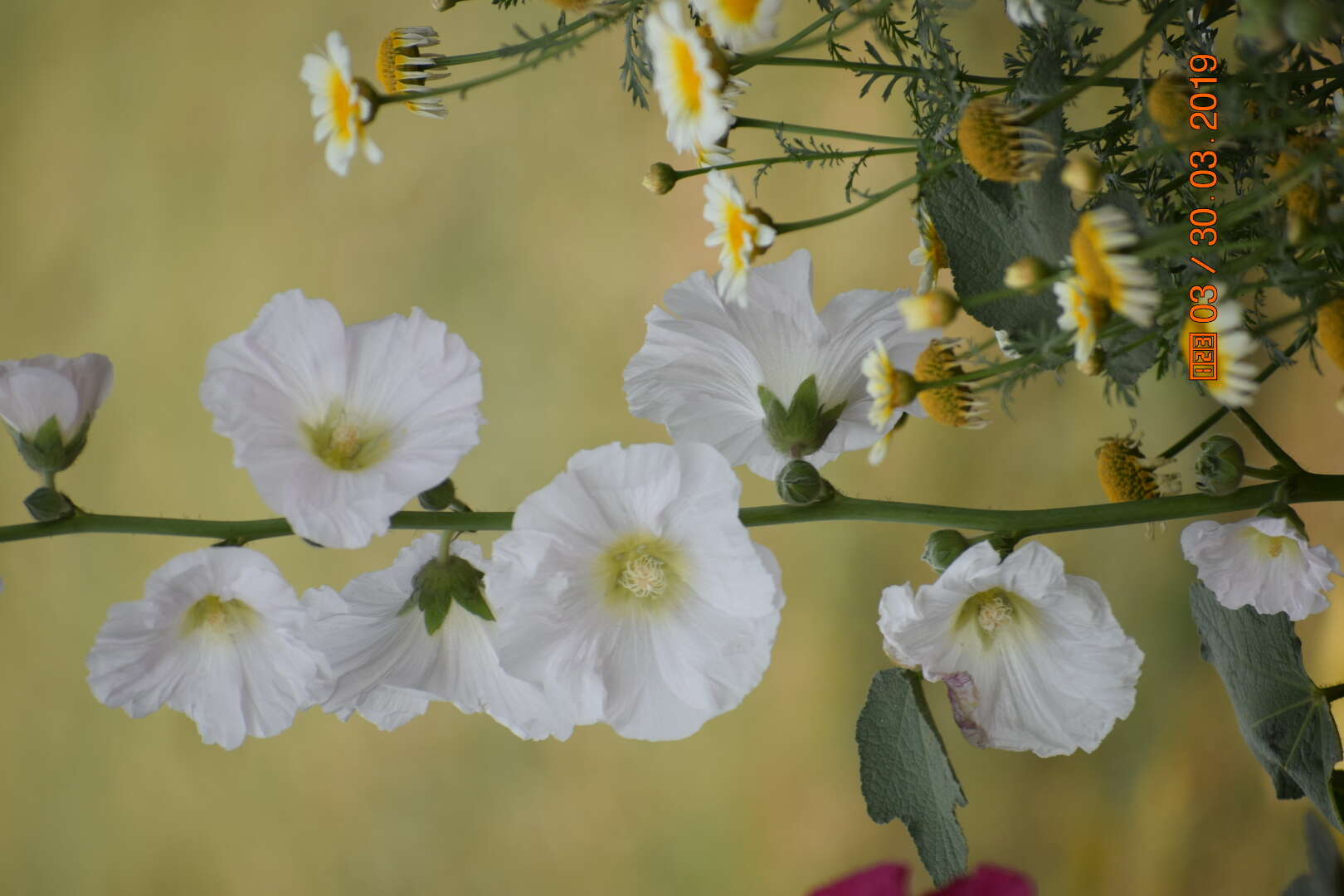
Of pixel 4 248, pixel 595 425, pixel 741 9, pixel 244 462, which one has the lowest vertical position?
pixel 244 462

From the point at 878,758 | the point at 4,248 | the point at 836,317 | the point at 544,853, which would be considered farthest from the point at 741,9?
the point at 4,248

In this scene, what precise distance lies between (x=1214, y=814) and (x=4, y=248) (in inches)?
51.6

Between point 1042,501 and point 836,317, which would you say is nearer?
point 836,317

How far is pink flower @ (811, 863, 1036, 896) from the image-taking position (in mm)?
245

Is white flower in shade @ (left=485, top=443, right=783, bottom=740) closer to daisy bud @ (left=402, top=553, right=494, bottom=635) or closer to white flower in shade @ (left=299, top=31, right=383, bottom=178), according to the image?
daisy bud @ (left=402, top=553, right=494, bottom=635)

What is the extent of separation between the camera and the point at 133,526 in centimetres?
39

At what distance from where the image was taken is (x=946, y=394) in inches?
15.0

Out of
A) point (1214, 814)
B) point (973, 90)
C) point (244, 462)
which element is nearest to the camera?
point (244, 462)

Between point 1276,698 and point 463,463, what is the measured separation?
83 cm

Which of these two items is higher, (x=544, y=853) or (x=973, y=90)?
(x=973, y=90)

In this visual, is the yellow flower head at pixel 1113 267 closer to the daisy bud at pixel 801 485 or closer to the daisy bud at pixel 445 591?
the daisy bud at pixel 801 485

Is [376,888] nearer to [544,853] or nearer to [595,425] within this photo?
[544,853]

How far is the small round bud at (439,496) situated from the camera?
385 millimetres

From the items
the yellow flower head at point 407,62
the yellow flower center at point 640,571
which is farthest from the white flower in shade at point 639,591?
the yellow flower head at point 407,62
